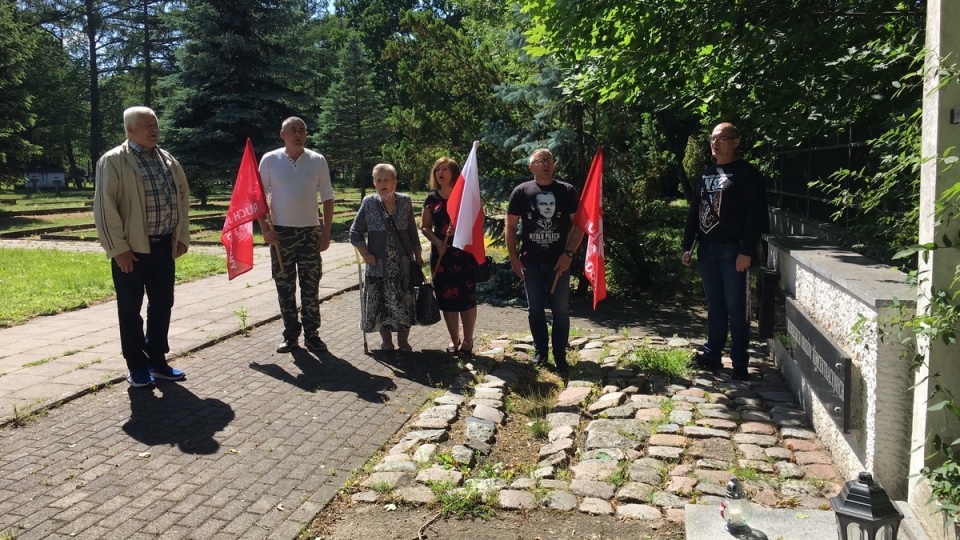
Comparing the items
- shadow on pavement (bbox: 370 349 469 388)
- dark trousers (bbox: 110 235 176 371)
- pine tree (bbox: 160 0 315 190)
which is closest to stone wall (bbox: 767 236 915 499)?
shadow on pavement (bbox: 370 349 469 388)

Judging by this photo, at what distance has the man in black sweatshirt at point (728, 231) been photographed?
604cm

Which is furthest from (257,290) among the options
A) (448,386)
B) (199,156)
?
(199,156)

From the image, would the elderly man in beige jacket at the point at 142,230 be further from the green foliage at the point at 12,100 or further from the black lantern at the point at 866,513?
the green foliage at the point at 12,100

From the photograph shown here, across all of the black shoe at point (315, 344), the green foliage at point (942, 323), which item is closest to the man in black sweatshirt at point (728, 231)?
the green foliage at point (942, 323)

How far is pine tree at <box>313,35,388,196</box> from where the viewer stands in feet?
111

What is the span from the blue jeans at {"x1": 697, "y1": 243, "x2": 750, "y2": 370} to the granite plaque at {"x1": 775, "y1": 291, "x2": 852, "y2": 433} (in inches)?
13.1

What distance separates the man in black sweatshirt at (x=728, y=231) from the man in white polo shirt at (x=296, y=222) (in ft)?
10.8

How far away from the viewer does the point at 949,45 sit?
307cm

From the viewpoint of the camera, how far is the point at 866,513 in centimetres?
266

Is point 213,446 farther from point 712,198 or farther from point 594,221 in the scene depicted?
point 712,198

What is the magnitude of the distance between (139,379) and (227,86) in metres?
19.4

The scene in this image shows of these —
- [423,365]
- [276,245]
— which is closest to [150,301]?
[276,245]

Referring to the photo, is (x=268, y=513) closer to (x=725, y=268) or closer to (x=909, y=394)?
(x=909, y=394)

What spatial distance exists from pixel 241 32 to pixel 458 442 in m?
21.6
